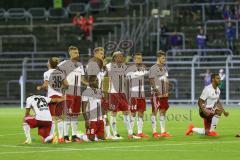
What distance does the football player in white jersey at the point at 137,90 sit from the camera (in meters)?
22.7

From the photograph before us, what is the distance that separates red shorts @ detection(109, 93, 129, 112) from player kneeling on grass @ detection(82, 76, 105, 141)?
779 millimetres

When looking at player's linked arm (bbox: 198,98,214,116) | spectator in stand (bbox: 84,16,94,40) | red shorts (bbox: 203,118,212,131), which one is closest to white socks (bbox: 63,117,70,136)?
player's linked arm (bbox: 198,98,214,116)

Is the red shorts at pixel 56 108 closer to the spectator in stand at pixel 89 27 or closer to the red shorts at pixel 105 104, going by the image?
the red shorts at pixel 105 104

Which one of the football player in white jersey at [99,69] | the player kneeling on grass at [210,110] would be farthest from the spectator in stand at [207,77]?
the football player in white jersey at [99,69]

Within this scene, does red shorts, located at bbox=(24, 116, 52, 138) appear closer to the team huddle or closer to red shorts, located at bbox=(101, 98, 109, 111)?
the team huddle

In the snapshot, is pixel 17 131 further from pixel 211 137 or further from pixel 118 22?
pixel 118 22

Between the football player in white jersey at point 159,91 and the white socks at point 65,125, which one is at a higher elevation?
the football player in white jersey at point 159,91

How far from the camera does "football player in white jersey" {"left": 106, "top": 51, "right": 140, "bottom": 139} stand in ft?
73.6

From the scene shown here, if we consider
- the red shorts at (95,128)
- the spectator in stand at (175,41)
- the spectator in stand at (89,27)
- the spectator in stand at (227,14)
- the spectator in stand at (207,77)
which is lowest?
the red shorts at (95,128)

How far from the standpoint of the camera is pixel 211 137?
72.6ft

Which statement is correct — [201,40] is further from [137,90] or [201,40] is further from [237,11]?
[137,90]

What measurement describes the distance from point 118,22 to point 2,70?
25.3 feet

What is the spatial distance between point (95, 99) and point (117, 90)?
128 centimetres

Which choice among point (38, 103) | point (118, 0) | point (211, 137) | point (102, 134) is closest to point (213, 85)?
point (211, 137)
